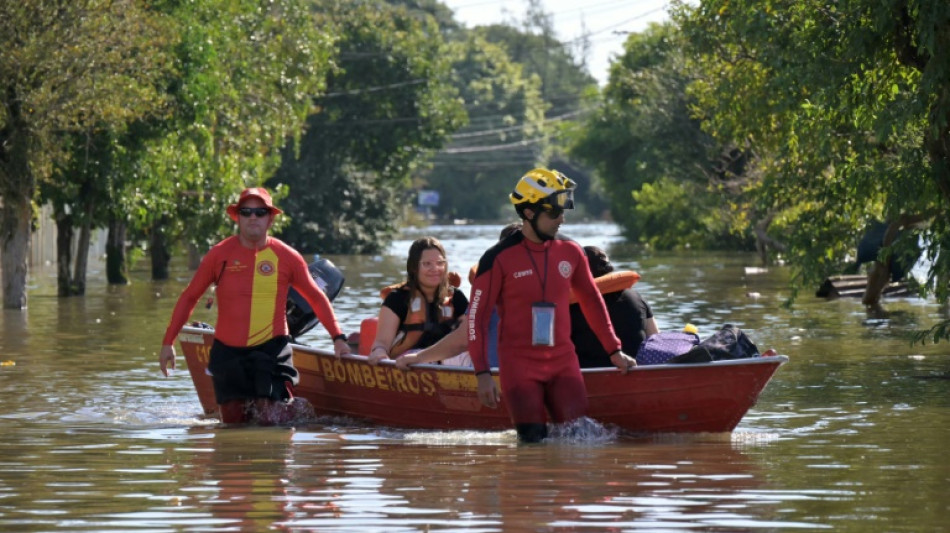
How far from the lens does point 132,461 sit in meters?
12.1

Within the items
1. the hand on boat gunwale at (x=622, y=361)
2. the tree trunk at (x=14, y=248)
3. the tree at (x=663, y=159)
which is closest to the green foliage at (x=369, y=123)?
the tree at (x=663, y=159)

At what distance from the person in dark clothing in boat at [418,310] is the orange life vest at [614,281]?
4.55 feet

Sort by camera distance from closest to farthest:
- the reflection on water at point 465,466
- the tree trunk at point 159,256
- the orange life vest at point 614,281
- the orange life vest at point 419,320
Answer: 1. the reflection on water at point 465,466
2. the orange life vest at point 614,281
3. the orange life vest at point 419,320
4. the tree trunk at point 159,256

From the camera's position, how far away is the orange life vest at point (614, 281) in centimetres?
1278

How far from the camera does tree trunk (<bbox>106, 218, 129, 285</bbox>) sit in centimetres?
4178

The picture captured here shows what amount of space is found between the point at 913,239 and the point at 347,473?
336 inches

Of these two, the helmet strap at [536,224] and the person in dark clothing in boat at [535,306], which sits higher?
the helmet strap at [536,224]

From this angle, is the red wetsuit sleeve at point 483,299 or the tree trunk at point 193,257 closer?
the red wetsuit sleeve at point 483,299

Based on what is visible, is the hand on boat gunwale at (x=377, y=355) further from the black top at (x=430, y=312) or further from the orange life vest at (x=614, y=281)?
the orange life vest at (x=614, y=281)

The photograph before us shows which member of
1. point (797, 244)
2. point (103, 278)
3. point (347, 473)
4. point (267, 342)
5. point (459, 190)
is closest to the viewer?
point (347, 473)

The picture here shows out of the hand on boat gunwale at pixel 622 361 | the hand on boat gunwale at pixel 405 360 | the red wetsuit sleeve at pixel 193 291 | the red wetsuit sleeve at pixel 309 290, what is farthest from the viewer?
the hand on boat gunwale at pixel 405 360

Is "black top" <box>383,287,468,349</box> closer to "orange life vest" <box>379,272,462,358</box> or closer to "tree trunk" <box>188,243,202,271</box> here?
"orange life vest" <box>379,272,462,358</box>

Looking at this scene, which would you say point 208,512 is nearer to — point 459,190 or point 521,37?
point 459,190

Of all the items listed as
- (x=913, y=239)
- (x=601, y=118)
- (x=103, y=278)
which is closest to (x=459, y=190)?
(x=601, y=118)
